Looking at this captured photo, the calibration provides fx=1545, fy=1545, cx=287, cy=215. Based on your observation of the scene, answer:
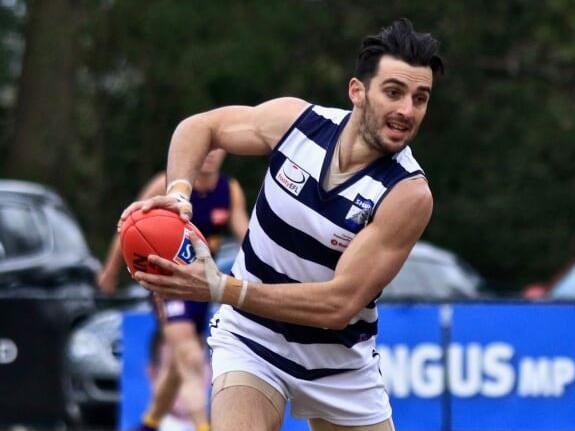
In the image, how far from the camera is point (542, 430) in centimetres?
1140

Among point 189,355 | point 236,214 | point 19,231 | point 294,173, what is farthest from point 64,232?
point 294,173

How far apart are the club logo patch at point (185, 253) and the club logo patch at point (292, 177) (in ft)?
2.21

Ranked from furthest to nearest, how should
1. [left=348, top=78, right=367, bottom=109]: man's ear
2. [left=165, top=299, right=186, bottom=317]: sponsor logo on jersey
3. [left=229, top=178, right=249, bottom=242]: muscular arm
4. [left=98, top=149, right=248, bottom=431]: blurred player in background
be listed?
1. [left=229, top=178, right=249, bottom=242]: muscular arm
2. [left=165, top=299, right=186, bottom=317]: sponsor logo on jersey
3. [left=98, top=149, right=248, bottom=431]: blurred player in background
4. [left=348, top=78, right=367, bottom=109]: man's ear

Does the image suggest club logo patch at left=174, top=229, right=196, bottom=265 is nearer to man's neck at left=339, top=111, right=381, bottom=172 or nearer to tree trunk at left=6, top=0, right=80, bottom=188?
man's neck at left=339, top=111, right=381, bottom=172

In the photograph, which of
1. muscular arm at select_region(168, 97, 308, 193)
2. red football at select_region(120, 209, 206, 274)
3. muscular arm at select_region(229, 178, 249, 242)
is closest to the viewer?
red football at select_region(120, 209, 206, 274)

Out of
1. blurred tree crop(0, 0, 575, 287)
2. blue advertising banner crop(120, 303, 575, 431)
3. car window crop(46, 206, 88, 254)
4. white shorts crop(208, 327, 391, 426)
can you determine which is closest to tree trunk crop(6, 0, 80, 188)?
blurred tree crop(0, 0, 575, 287)

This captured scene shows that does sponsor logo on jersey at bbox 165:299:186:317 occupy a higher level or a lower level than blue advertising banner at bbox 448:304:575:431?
higher

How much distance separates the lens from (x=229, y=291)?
541 cm

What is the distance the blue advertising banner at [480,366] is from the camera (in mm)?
11352

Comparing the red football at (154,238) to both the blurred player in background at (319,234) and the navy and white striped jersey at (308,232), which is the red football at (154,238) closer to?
the blurred player in background at (319,234)

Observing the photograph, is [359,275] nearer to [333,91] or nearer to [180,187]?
[180,187]

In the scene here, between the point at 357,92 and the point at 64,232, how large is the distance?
8.88 m

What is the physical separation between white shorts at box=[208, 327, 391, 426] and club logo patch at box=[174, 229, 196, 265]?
0.78 metres

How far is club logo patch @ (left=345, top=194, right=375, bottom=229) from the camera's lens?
577 centimetres
